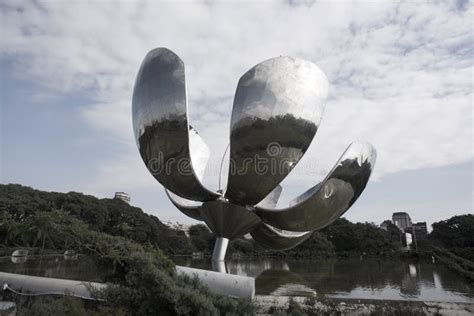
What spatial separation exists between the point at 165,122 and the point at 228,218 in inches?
112

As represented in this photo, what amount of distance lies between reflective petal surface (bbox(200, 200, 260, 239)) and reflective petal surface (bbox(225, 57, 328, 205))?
1.39 meters

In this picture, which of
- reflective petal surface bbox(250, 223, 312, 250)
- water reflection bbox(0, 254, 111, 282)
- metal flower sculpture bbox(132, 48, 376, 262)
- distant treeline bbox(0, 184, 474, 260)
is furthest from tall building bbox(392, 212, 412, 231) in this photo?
metal flower sculpture bbox(132, 48, 376, 262)

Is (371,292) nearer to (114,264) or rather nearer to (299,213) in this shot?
(299,213)

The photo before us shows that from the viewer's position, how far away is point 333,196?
8250 mm

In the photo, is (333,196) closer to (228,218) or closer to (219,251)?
(228,218)

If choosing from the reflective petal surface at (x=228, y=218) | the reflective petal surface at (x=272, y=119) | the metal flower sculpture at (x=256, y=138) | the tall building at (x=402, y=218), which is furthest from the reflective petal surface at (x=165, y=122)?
the tall building at (x=402, y=218)

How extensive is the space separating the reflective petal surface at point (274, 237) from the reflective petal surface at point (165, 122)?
2.38 metres

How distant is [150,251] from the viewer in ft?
15.3

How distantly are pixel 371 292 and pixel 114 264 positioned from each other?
791 cm

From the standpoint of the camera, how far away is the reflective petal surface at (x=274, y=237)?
10.1m

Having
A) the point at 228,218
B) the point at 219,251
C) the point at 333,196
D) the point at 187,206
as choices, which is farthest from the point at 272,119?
the point at 187,206

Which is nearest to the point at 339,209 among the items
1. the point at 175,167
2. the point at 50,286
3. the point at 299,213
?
the point at 299,213

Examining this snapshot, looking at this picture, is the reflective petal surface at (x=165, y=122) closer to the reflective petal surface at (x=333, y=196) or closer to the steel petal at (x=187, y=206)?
the steel petal at (x=187, y=206)

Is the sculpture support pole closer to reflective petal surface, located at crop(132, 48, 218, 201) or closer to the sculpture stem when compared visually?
the sculpture stem
